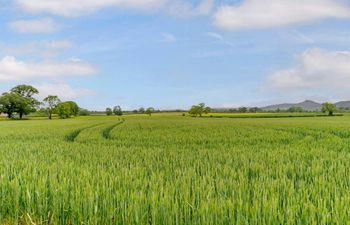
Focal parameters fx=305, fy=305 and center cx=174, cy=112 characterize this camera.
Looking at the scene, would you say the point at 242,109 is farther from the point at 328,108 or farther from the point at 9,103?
the point at 9,103

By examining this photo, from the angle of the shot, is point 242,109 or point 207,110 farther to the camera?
point 242,109

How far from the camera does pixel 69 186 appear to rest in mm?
5230

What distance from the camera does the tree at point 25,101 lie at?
3880 inches

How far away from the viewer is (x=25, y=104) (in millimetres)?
99375

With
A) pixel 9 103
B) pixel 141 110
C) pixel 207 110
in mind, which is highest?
pixel 9 103

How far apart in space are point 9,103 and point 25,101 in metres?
4.71

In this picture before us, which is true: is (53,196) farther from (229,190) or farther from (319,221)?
(319,221)

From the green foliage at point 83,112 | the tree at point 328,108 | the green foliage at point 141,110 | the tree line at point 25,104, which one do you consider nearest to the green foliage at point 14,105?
Result: the tree line at point 25,104

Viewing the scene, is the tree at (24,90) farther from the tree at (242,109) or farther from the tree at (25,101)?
the tree at (242,109)

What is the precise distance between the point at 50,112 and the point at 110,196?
371ft

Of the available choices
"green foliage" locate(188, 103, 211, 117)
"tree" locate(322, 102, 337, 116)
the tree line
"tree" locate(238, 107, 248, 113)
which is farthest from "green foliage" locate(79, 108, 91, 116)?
"tree" locate(322, 102, 337, 116)

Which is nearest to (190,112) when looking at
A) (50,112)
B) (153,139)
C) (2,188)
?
(50,112)

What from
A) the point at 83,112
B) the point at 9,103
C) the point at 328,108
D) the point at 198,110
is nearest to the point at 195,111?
the point at 198,110

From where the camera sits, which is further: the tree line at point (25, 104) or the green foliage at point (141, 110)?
the green foliage at point (141, 110)
